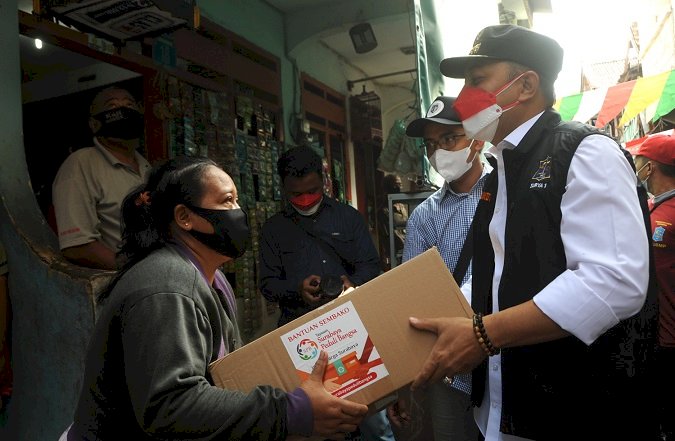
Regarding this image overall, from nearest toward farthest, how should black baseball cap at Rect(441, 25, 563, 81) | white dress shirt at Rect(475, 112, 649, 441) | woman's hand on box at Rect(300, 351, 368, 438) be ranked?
1. white dress shirt at Rect(475, 112, 649, 441)
2. woman's hand on box at Rect(300, 351, 368, 438)
3. black baseball cap at Rect(441, 25, 563, 81)

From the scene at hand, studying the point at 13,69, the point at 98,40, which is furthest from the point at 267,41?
the point at 13,69

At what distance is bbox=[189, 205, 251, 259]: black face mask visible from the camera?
172cm

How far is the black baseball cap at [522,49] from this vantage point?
5.42 feet

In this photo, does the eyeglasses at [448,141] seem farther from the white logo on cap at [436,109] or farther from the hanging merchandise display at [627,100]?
the hanging merchandise display at [627,100]

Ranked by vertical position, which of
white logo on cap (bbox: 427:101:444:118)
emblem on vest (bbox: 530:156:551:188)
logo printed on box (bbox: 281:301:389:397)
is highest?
white logo on cap (bbox: 427:101:444:118)

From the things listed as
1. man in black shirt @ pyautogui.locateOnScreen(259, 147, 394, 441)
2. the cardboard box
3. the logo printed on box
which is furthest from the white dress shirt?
man in black shirt @ pyautogui.locateOnScreen(259, 147, 394, 441)

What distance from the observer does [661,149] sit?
12.0 ft

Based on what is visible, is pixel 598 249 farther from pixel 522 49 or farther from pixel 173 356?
pixel 173 356

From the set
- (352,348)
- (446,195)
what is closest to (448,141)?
(446,195)

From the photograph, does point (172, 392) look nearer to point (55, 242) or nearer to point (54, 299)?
point (54, 299)

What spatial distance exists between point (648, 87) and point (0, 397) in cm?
697

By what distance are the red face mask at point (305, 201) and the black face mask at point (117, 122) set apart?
1110 millimetres

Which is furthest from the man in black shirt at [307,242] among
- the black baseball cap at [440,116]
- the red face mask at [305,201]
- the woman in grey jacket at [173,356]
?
the woman in grey jacket at [173,356]

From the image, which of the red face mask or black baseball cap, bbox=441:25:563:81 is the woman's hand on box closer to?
black baseball cap, bbox=441:25:563:81
